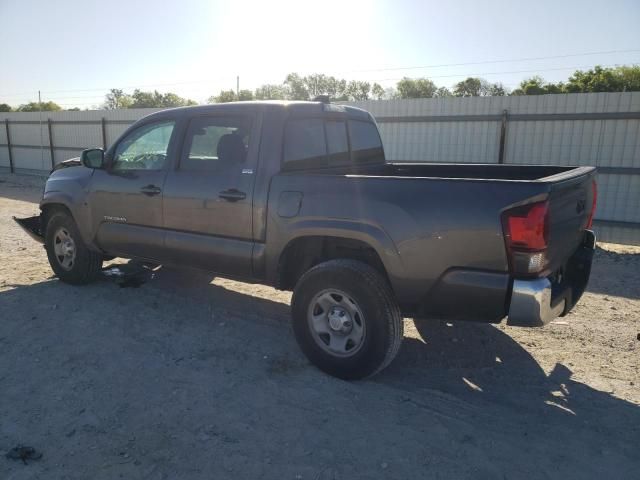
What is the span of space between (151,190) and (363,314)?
240cm

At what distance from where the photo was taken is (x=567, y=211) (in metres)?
3.22

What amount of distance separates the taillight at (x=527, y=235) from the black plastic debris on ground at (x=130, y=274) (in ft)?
13.5

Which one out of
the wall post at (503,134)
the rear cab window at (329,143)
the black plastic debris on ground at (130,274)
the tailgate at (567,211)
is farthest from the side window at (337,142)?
the wall post at (503,134)

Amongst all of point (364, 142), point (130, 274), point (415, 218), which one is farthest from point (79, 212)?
point (415, 218)

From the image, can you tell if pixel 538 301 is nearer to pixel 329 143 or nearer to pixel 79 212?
pixel 329 143

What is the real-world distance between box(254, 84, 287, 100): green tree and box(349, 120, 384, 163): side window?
54.3 meters

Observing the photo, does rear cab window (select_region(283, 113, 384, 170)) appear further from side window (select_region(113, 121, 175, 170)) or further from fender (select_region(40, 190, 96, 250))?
fender (select_region(40, 190, 96, 250))

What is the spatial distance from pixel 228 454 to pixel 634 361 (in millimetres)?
3231

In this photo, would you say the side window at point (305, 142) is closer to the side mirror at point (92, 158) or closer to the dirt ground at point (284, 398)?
the dirt ground at point (284, 398)

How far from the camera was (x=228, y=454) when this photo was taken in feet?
8.74

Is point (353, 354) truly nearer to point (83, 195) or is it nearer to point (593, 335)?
point (593, 335)

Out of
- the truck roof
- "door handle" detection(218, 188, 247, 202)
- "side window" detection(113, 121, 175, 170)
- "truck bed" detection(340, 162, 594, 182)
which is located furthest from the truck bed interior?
"side window" detection(113, 121, 175, 170)

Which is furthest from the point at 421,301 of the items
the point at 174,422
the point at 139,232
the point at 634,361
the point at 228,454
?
the point at 139,232

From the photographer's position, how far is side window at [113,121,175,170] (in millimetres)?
4566
